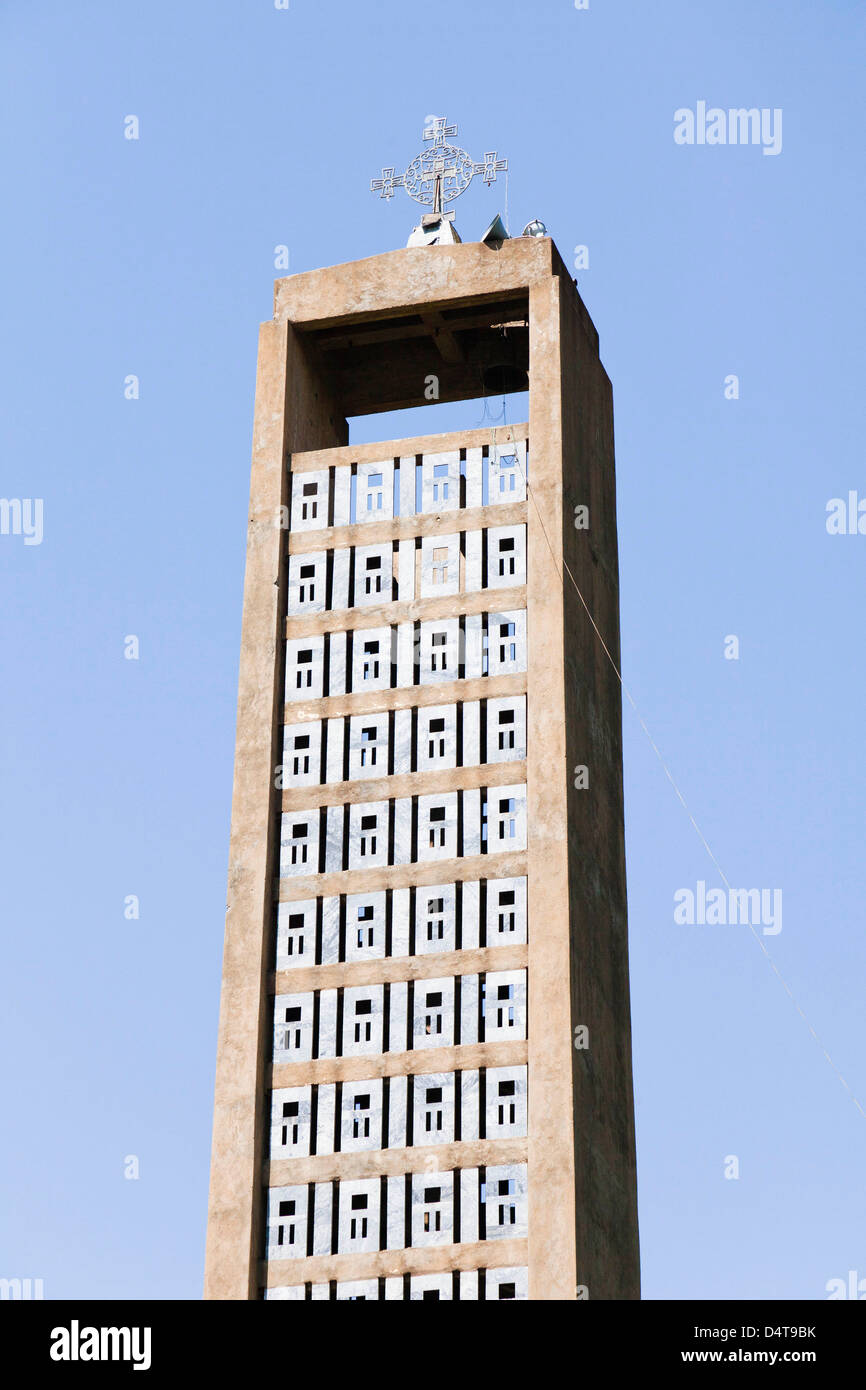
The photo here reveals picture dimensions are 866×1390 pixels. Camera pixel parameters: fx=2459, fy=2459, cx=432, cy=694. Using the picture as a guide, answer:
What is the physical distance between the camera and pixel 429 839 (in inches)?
1608

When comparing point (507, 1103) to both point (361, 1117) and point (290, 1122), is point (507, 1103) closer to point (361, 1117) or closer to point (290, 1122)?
point (361, 1117)

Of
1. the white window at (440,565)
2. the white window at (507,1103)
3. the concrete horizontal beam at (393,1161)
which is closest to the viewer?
the concrete horizontal beam at (393,1161)

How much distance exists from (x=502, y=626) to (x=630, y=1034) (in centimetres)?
749

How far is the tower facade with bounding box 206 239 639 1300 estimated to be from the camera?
38406 millimetres

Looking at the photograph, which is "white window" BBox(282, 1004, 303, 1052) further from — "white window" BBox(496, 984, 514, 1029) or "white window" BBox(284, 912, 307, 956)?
"white window" BBox(496, 984, 514, 1029)

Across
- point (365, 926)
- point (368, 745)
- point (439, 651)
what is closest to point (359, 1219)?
point (365, 926)

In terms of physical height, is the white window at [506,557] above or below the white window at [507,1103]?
above

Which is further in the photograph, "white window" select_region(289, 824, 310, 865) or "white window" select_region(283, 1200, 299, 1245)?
"white window" select_region(289, 824, 310, 865)

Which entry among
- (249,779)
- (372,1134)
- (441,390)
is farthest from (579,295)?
(372,1134)

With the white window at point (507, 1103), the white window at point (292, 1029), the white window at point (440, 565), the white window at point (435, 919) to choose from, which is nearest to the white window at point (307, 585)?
the white window at point (440, 565)

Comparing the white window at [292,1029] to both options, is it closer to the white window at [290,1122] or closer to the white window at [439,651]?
the white window at [290,1122]

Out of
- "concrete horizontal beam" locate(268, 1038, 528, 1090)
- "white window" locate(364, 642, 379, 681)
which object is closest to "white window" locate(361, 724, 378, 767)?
"white window" locate(364, 642, 379, 681)

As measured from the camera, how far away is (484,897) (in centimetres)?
4016

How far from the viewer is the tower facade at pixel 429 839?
3841cm
